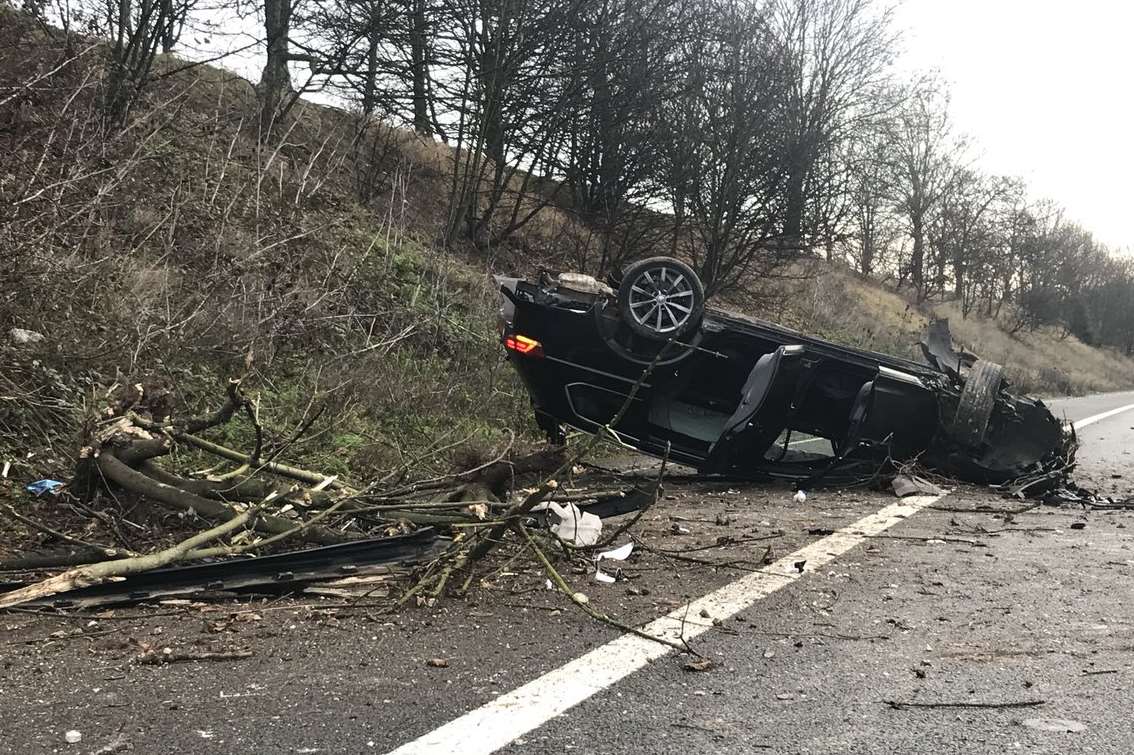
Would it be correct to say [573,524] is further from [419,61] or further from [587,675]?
[419,61]

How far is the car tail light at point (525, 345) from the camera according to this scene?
22.0 ft

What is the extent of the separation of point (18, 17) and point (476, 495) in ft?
26.2

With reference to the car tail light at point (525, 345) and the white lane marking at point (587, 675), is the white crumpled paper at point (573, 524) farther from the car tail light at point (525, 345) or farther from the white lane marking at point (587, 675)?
the car tail light at point (525, 345)

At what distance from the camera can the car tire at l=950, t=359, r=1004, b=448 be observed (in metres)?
6.92

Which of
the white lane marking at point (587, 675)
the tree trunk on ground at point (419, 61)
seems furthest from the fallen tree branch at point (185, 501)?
the tree trunk on ground at point (419, 61)

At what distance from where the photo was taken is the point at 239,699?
2.66 metres

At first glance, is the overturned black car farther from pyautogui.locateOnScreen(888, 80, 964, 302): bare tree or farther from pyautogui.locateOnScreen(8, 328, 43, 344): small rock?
pyautogui.locateOnScreen(888, 80, 964, 302): bare tree

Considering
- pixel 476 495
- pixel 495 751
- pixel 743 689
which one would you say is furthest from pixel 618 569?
pixel 495 751

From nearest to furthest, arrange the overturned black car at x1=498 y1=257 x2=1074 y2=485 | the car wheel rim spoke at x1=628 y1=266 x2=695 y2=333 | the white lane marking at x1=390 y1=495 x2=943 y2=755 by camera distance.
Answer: the white lane marking at x1=390 y1=495 x2=943 y2=755 < the overturned black car at x1=498 y1=257 x2=1074 y2=485 < the car wheel rim spoke at x1=628 y1=266 x2=695 y2=333

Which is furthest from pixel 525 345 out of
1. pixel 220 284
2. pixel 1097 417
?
pixel 1097 417

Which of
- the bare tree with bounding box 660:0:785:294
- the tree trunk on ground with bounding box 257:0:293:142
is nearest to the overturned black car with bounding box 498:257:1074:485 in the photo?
the tree trunk on ground with bounding box 257:0:293:142

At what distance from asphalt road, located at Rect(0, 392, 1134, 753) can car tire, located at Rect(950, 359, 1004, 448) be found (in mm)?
2463

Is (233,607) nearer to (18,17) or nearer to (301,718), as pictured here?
(301,718)

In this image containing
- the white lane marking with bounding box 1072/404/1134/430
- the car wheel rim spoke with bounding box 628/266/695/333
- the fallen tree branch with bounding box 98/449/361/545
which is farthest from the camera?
Result: the white lane marking with bounding box 1072/404/1134/430
